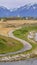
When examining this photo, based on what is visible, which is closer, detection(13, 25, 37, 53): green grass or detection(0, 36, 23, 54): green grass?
detection(0, 36, 23, 54): green grass

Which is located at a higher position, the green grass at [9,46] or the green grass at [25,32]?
the green grass at [25,32]

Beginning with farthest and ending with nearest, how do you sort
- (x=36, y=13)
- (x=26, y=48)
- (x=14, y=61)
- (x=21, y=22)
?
1. (x=21, y=22)
2. (x=36, y=13)
3. (x=26, y=48)
4. (x=14, y=61)

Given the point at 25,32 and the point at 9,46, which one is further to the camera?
the point at 25,32

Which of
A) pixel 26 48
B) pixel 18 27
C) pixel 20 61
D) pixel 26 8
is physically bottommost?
pixel 20 61

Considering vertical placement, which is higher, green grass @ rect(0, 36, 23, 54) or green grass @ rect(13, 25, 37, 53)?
green grass @ rect(13, 25, 37, 53)

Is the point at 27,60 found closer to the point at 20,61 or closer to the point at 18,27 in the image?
the point at 20,61

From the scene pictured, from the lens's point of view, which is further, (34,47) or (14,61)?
(34,47)

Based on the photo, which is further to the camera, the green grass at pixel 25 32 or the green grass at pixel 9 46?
the green grass at pixel 25 32

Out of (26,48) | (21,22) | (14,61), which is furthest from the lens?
(21,22)

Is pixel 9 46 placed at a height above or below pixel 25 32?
below

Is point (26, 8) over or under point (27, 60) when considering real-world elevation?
over

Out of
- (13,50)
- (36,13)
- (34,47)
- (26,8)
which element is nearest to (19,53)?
(13,50)
